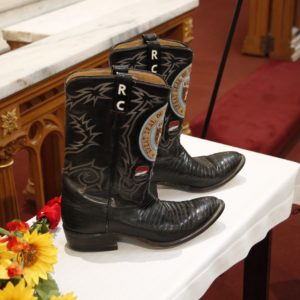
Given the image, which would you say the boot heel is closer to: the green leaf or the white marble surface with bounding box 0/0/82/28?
the green leaf

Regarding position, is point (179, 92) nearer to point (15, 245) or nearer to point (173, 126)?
A: point (173, 126)

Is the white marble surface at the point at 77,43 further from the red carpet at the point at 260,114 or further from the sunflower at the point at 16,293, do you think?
the red carpet at the point at 260,114

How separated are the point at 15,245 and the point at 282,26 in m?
3.28

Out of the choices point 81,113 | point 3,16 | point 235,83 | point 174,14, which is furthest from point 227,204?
point 235,83

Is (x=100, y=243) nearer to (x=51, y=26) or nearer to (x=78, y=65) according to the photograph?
(x=78, y=65)

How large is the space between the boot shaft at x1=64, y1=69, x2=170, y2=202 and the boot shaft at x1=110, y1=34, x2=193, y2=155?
0.15 m

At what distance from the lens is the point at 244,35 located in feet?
14.4

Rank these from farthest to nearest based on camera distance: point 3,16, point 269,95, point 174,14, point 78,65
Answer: point 269,95
point 3,16
point 174,14
point 78,65

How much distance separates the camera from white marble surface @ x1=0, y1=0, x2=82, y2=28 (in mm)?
2314

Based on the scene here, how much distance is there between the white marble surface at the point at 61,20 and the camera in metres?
1.96

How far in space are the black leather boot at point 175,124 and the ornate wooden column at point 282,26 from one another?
261cm

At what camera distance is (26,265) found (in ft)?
2.85

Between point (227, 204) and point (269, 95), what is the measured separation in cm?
207

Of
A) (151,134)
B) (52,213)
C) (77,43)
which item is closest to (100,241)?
(52,213)
